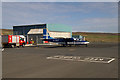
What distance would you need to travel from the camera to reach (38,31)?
5872 cm

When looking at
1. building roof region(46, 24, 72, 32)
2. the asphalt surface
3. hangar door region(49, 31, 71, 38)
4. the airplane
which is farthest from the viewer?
hangar door region(49, 31, 71, 38)

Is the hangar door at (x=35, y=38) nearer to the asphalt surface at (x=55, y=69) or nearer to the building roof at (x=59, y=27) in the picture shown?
the building roof at (x=59, y=27)

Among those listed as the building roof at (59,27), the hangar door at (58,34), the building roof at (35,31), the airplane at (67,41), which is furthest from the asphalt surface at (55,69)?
the hangar door at (58,34)

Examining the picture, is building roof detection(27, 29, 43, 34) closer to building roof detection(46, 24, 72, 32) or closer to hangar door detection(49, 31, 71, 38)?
building roof detection(46, 24, 72, 32)

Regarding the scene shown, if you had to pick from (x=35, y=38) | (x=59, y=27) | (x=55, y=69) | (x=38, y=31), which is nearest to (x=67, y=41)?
(x=38, y=31)

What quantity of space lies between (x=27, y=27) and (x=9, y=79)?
57.8 metres

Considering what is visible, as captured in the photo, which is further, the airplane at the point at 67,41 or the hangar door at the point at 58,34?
the hangar door at the point at 58,34

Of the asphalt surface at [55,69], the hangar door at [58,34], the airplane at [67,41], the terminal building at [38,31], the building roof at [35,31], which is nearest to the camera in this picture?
the asphalt surface at [55,69]

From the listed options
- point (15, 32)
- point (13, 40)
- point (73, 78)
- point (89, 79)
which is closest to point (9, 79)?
point (73, 78)

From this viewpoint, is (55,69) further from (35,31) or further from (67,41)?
(35,31)

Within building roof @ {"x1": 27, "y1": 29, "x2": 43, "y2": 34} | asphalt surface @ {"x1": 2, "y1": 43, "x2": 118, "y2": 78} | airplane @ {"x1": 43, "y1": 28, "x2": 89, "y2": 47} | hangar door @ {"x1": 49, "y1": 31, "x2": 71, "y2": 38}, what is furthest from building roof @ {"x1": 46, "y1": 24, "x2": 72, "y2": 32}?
asphalt surface @ {"x1": 2, "y1": 43, "x2": 118, "y2": 78}

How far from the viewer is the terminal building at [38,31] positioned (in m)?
58.7

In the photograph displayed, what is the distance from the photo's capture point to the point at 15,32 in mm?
66250

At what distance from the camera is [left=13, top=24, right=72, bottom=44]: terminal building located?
58719 millimetres
